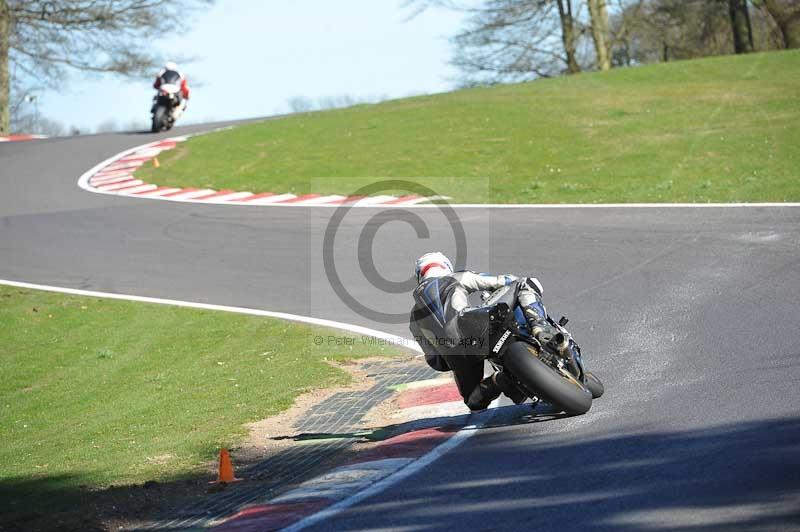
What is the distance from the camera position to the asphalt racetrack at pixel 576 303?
5887 millimetres

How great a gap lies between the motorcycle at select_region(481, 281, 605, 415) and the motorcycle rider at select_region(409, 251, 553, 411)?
0.06 m

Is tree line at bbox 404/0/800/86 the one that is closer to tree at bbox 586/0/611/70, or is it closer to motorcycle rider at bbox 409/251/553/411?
tree at bbox 586/0/611/70

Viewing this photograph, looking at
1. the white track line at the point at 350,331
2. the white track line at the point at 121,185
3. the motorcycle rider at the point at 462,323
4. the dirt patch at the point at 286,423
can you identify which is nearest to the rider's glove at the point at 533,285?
the motorcycle rider at the point at 462,323

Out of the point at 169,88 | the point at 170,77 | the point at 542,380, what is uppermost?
the point at 170,77

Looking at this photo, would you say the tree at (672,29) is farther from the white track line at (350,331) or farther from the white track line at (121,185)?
the white track line at (350,331)

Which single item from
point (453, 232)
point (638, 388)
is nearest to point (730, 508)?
point (638, 388)

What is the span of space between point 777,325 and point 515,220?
7.67 metres

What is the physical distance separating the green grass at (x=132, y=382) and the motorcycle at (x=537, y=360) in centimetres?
247

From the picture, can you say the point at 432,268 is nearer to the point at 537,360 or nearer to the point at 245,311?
the point at 537,360

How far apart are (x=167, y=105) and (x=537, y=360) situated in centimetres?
2595

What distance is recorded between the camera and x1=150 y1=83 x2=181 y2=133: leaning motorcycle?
101 ft

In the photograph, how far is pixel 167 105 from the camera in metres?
31.5

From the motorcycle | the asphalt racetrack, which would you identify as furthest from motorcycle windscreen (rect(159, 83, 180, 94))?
the motorcycle

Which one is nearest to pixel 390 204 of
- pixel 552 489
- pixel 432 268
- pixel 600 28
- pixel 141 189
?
pixel 141 189
